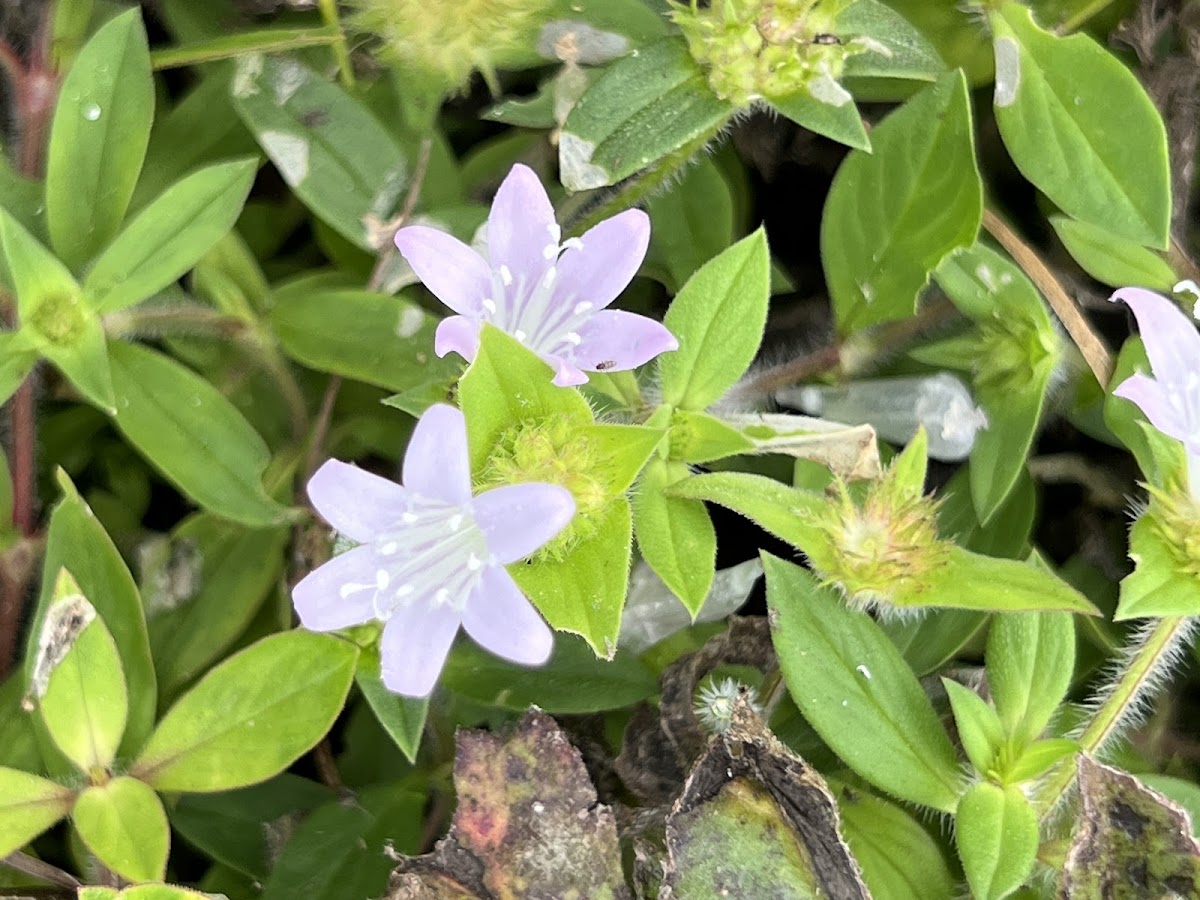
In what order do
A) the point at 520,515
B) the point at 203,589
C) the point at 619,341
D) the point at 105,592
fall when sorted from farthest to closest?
the point at 203,589 < the point at 105,592 < the point at 619,341 < the point at 520,515

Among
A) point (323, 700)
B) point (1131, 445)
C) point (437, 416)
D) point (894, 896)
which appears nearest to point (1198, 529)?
point (1131, 445)

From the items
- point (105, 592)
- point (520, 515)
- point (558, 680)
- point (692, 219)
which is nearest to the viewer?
point (520, 515)

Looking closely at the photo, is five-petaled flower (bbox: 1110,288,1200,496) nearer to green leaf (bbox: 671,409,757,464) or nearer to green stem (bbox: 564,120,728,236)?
green leaf (bbox: 671,409,757,464)

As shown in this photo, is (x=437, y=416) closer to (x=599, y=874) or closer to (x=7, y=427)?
(x=599, y=874)

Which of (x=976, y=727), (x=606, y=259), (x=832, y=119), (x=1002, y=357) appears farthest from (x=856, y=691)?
(x=832, y=119)

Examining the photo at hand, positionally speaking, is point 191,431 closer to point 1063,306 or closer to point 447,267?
point 447,267

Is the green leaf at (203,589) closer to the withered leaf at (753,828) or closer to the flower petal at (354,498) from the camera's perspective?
the flower petal at (354,498)
